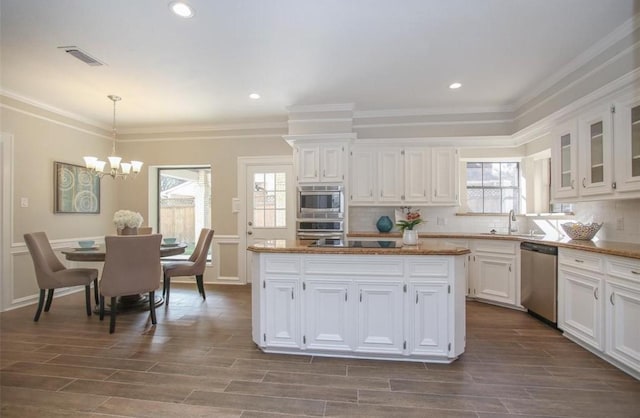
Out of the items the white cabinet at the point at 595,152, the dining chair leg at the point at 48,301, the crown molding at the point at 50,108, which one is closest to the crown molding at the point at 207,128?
the crown molding at the point at 50,108

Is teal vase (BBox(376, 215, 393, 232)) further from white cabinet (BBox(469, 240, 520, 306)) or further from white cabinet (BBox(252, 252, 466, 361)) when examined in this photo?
white cabinet (BBox(252, 252, 466, 361))

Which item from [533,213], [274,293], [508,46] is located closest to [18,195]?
[274,293]

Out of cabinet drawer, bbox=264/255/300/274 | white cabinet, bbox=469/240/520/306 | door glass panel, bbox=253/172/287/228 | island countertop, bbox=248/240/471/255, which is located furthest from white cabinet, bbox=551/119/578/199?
door glass panel, bbox=253/172/287/228

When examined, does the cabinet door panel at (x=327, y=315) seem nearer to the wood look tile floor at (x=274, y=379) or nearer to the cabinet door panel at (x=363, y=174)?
the wood look tile floor at (x=274, y=379)

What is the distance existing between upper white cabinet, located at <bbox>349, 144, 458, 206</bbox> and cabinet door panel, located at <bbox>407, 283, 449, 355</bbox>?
7.55 ft

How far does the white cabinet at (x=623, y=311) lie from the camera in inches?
87.2

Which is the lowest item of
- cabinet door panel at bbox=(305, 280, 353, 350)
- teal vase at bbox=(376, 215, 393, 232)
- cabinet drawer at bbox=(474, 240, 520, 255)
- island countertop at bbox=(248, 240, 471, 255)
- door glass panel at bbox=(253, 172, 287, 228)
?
cabinet door panel at bbox=(305, 280, 353, 350)

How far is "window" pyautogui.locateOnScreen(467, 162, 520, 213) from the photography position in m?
4.76

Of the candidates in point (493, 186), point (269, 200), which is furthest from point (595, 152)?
point (269, 200)

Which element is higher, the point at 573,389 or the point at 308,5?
the point at 308,5

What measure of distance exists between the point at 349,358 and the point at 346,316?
35 cm

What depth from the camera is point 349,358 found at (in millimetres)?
2549

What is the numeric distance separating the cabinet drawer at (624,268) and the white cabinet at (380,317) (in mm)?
A: 1584

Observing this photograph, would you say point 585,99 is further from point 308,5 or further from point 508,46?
point 308,5
